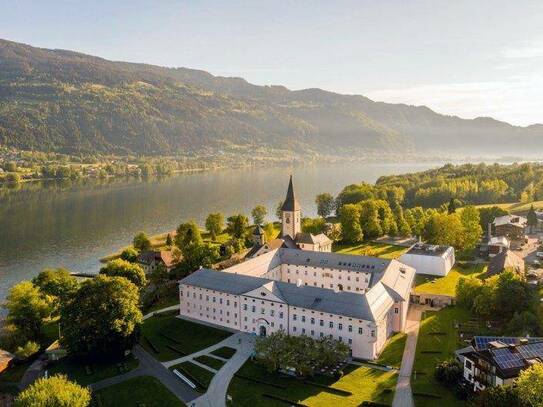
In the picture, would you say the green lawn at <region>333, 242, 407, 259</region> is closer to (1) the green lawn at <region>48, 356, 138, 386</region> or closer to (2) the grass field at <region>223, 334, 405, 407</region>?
(2) the grass field at <region>223, 334, 405, 407</region>

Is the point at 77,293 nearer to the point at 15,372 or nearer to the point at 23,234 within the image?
the point at 15,372

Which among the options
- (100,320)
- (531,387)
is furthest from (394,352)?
(100,320)

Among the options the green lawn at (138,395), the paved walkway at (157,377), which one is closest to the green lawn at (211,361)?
the paved walkway at (157,377)

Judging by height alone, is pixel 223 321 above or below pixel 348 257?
below

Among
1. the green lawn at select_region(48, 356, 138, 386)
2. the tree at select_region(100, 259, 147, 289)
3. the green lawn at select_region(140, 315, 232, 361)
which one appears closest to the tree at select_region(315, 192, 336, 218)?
the tree at select_region(100, 259, 147, 289)

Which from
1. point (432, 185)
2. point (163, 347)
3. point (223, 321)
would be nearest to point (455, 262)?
point (223, 321)

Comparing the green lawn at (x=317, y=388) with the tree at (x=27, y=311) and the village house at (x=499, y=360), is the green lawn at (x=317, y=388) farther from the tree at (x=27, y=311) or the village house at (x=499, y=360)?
the tree at (x=27, y=311)
